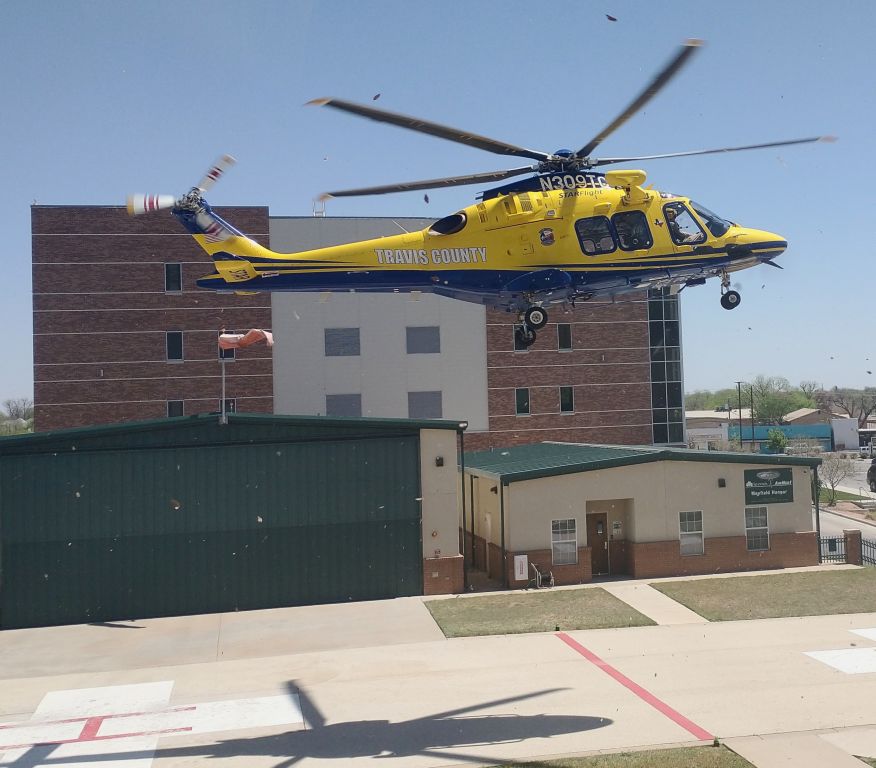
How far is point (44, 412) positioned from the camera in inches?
1553

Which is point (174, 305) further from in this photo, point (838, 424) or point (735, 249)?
point (838, 424)

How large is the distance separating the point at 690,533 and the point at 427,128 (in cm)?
1766

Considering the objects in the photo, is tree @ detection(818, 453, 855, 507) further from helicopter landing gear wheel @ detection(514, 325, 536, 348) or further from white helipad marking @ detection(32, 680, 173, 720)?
white helipad marking @ detection(32, 680, 173, 720)

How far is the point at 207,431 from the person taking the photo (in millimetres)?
23016

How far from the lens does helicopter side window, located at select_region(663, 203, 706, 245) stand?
52.7 feet

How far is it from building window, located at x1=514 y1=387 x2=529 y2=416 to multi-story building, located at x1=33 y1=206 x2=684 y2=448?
2.9 inches

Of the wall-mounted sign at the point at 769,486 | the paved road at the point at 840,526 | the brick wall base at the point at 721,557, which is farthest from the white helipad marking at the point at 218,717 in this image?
the paved road at the point at 840,526

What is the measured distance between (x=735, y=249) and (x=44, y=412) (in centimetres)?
3376

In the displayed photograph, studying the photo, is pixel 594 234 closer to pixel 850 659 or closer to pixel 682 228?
pixel 682 228

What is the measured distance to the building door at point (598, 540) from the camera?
25781 millimetres

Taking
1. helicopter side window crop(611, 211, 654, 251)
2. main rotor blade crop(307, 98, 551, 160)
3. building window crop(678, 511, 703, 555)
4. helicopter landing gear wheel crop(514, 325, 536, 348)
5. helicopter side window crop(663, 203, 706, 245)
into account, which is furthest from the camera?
building window crop(678, 511, 703, 555)

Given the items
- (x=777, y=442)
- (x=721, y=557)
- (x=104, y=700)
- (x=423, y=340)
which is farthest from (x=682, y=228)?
(x=777, y=442)

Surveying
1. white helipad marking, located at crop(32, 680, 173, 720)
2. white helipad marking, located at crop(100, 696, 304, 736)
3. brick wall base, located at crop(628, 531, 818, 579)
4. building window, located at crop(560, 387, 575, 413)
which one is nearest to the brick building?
building window, located at crop(560, 387, 575, 413)

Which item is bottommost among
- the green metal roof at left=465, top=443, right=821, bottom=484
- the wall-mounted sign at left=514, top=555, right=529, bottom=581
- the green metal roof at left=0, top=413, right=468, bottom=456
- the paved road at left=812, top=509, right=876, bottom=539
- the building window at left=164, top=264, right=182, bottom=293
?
the paved road at left=812, top=509, right=876, bottom=539
